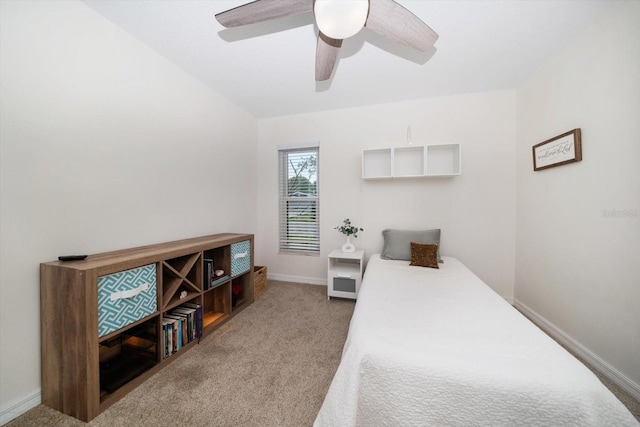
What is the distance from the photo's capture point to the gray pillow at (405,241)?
2551 mm

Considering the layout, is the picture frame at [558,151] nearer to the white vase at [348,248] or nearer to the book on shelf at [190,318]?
the white vase at [348,248]

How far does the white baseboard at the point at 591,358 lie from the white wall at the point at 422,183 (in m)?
0.59

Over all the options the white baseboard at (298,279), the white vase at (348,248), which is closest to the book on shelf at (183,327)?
the white baseboard at (298,279)

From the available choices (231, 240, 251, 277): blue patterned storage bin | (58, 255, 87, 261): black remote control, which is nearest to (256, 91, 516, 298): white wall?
(231, 240, 251, 277): blue patterned storage bin

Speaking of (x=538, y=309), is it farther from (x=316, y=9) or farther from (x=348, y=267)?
(x=316, y=9)

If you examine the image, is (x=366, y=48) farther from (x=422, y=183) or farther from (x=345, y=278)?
(x=345, y=278)

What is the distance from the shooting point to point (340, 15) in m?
1.10

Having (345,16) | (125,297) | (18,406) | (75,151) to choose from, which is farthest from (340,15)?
(18,406)

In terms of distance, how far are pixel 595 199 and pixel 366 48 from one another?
2071 millimetres

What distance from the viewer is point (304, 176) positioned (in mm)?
3299

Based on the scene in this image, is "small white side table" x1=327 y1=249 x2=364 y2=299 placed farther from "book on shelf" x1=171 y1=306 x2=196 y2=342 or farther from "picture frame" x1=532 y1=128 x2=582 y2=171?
"picture frame" x1=532 y1=128 x2=582 y2=171

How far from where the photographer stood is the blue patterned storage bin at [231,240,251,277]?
2314 mm

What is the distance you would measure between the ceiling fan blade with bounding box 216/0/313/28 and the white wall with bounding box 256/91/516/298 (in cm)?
189

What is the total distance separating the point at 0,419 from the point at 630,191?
149 inches
